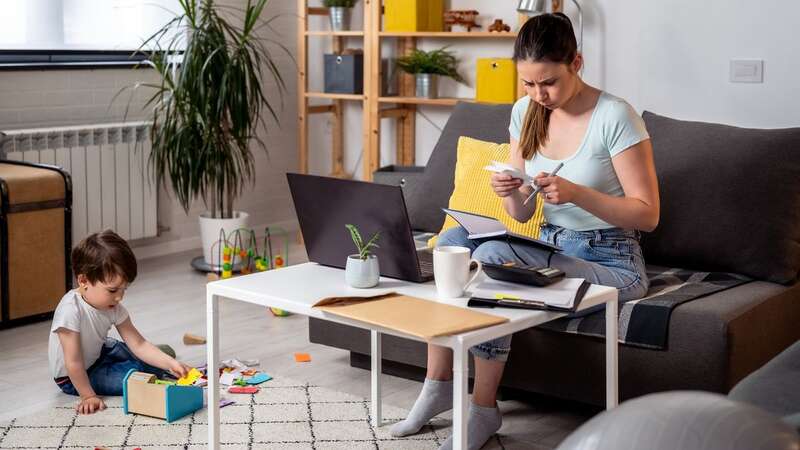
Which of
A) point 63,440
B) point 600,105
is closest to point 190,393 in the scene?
point 63,440

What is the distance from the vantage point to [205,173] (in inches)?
194

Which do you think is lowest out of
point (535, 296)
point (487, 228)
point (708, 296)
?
point (708, 296)

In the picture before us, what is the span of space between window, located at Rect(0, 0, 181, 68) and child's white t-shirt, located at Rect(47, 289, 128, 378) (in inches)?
72.0

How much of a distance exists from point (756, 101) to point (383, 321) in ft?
9.32

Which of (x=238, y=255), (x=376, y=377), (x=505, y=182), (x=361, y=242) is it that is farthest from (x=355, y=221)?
(x=238, y=255)

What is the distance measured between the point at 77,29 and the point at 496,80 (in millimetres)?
1947

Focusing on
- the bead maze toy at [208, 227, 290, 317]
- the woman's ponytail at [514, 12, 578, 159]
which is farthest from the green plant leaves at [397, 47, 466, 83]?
the woman's ponytail at [514, 12, 578, 159]

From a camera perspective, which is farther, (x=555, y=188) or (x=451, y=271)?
(x=555, y=188)

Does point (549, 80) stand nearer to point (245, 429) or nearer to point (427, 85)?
point (245, 429)

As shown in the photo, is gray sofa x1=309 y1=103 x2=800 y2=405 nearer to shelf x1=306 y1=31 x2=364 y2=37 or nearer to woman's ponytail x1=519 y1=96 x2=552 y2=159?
woman's ponytail x1=519 y1=96 x2=552 y2=159

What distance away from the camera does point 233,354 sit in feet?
11.9

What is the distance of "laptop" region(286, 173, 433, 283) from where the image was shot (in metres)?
2.33

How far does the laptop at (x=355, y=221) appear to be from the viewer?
7.64 feet

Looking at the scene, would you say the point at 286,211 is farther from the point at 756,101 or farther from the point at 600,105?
the point at 600,105
